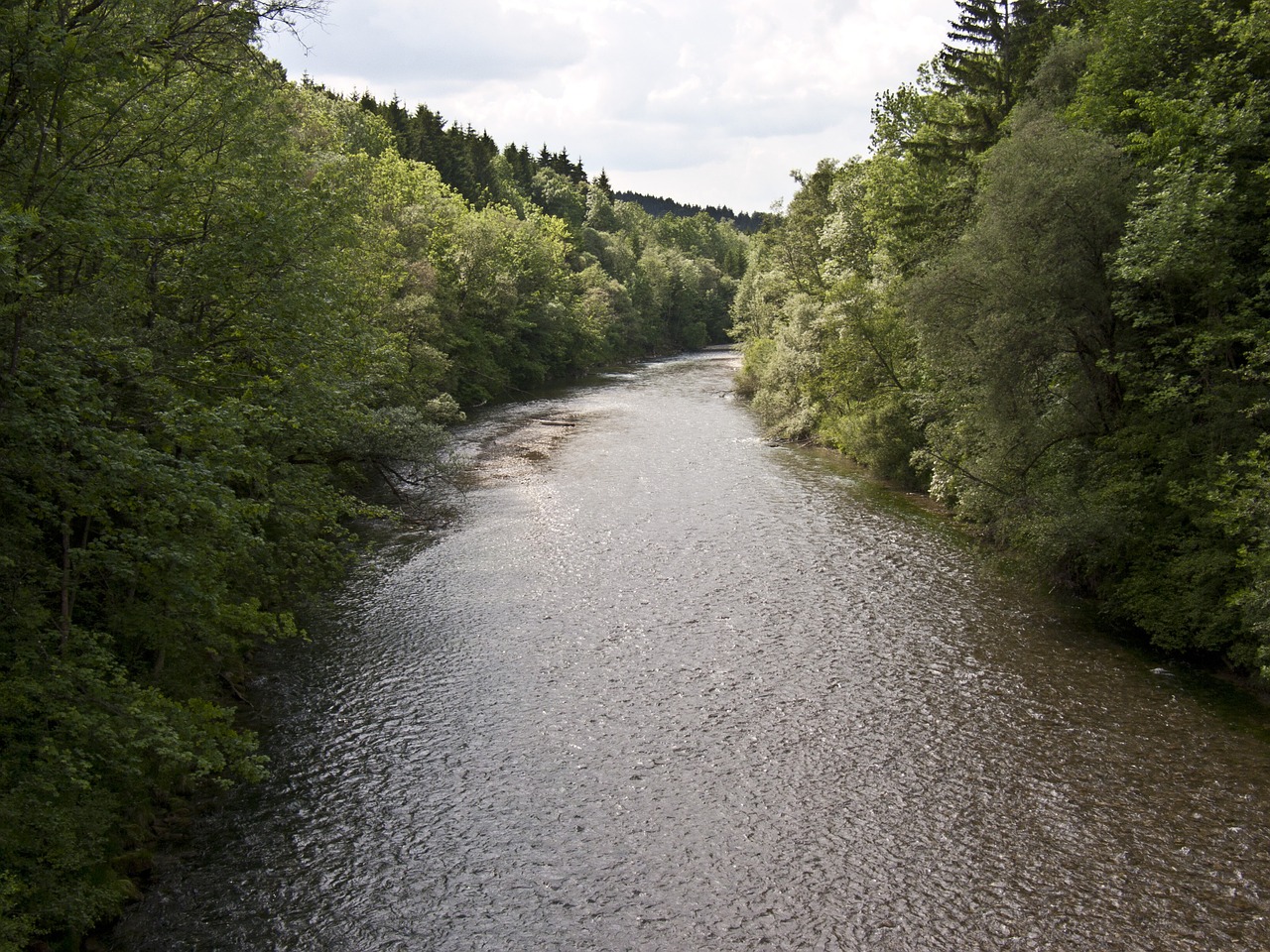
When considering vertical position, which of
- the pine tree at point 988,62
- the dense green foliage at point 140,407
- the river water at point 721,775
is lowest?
the river water at point 721,775

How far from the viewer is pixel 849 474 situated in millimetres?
35094

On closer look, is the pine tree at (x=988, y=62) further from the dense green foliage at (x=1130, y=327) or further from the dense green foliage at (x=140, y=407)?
the dense green foliage at (x=140, y=407)

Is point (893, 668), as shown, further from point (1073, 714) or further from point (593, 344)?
point (593, 344)

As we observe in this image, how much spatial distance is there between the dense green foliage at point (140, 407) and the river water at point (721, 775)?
6.12ft

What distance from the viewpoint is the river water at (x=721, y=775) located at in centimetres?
1117

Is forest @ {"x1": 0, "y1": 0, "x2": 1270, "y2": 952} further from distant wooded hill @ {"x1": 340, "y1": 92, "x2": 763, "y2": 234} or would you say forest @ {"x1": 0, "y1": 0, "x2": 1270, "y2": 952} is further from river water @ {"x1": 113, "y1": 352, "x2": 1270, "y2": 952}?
distant wooded hill @ {"x1": 340, "y1": 92, "x2": 763, "y2": 234}

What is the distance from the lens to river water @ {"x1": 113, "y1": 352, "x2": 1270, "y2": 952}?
11.2m

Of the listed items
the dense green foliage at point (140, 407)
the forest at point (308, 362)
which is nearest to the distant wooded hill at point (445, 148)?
the forest at point (308, 362)

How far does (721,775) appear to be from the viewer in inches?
566

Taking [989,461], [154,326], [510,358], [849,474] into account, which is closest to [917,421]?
[849,474]

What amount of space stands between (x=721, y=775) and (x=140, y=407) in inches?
425

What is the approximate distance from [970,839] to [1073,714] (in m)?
4.87

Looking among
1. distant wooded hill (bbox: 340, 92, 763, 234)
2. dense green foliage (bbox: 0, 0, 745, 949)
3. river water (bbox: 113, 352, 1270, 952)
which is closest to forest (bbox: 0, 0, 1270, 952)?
dense green foliage (bbox: 0, 0, 745, 949)

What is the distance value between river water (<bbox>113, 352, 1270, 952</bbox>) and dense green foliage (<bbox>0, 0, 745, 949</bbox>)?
1866 millimetres
